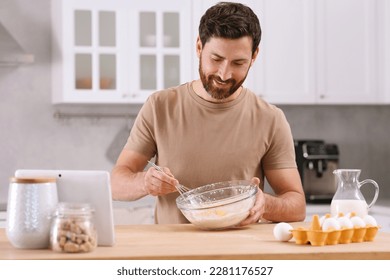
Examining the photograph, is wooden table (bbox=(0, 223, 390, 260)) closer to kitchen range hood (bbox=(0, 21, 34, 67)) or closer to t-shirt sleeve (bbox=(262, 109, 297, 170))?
t-shirt sleeve (bbox=(262, 109, 297, 170))

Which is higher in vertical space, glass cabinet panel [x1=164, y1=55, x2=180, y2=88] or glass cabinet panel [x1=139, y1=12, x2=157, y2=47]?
glass cabinet panel [x1=139, y1=12, x2=157, y2=47]

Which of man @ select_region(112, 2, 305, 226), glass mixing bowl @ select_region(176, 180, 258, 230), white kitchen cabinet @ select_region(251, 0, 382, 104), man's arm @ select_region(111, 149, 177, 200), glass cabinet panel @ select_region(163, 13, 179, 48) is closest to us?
glass mixing bowl @ select_region(176, 180, 258, 230)

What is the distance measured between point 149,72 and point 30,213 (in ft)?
8.86

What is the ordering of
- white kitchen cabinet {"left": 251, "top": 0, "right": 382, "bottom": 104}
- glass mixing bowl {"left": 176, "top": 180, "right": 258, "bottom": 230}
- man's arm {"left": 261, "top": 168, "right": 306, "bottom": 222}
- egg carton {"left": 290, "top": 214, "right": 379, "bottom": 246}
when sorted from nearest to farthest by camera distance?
egg carton {"left": 290, "top": 214, "right": 379, "bottom": 246}, glass mixing bowl {"left": 176, "top": 180, "right": 258, "bottom": 230}, man's arm {"left": 261, "top": 168, "right": 306, "bottom": 222}, white kitchen cabinet {"left": 251, "top": 0, "right": 382, "bottom": 104}

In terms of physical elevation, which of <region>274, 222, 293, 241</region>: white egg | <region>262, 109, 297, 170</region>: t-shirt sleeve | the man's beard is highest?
the man's beard

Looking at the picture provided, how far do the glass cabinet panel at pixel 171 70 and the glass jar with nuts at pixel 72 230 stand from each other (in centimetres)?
273

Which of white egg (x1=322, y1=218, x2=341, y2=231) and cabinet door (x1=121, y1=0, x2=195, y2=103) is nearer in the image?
white egg (x1=322, y1=218, x2=341, y2=231)

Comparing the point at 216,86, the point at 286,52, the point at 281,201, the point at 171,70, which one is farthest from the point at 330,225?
the point at 286,52

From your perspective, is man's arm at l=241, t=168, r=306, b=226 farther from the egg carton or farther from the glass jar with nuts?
the glass jar with nuts

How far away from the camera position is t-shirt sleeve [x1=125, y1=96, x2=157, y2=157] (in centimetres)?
265

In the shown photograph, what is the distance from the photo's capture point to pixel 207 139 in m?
2.62

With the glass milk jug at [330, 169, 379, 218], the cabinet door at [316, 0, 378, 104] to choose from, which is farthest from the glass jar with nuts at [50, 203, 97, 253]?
the cabinet door at [316, 0, 378, 104]

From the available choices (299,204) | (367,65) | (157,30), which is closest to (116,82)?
(157,30)

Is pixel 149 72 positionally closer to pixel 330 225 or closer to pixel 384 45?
pixel 384 45
